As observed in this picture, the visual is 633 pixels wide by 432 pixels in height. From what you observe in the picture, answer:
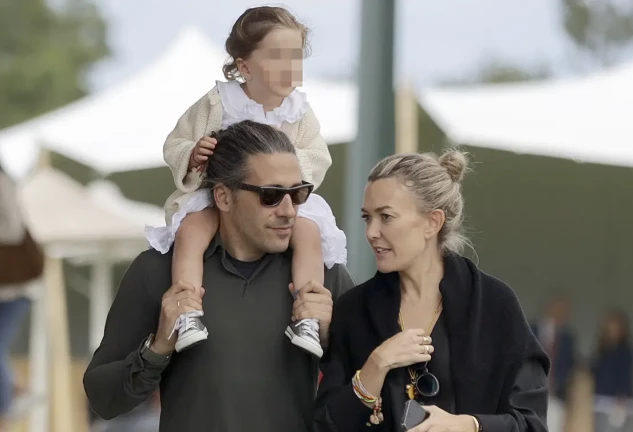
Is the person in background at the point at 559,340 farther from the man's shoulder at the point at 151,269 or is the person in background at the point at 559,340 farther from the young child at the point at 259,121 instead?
the man's shoulder at the point at 151,269

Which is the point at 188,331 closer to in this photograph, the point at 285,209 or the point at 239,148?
the point at 285,209

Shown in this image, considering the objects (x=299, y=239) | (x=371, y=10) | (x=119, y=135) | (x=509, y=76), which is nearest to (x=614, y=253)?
(x=119, y=135)

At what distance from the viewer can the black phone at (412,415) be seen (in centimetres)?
239

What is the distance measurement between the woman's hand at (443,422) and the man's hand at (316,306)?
1.15 ft

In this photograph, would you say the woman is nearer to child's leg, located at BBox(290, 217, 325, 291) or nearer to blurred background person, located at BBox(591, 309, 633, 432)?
child's leg, located at BBox(290, 217, 325, 291)

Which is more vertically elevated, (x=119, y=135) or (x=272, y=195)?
(x=272, y=195)

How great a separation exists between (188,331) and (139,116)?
904 cm

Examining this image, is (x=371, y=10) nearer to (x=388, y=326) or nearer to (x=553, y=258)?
(x=388, y=326)

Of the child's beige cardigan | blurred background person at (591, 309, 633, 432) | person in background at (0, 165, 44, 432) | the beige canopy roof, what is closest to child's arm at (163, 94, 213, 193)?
the child's beige cardigan

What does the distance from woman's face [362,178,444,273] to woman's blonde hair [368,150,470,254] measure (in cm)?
2

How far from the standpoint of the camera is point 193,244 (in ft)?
8.95

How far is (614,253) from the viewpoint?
46.4 feet

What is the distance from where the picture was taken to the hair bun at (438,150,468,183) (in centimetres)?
269

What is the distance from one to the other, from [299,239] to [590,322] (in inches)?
448
